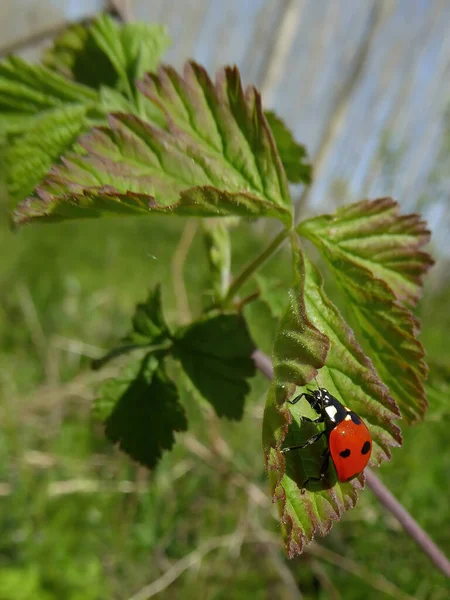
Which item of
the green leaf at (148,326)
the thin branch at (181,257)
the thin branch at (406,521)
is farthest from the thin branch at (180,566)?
the green leaf at (148,326)

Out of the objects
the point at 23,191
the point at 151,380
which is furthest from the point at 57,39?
the point at 151,380

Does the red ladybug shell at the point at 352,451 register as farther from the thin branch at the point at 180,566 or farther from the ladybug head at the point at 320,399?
the thin branch at the point at 180,566

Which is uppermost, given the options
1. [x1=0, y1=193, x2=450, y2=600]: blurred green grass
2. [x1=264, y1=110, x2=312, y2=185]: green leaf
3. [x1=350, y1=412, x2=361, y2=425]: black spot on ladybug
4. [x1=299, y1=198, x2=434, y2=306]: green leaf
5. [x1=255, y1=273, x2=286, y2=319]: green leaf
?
[x1=264, y1=110, x2=312, y2=185]: green leaf

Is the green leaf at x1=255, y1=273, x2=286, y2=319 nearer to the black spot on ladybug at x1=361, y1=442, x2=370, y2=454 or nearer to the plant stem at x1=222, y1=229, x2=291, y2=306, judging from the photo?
the plant stem at x1=222, y1=229, x2=291, y2=306

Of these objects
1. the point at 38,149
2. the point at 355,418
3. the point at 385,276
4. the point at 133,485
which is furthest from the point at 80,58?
the point at 133,485

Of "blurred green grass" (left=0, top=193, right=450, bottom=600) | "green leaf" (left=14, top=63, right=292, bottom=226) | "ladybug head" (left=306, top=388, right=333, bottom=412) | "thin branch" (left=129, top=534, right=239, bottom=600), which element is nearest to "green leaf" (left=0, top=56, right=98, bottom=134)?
"green leaf" (left=14, top=63, right=292, bottom=226)

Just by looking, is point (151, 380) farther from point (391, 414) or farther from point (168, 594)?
point (168, 594)
